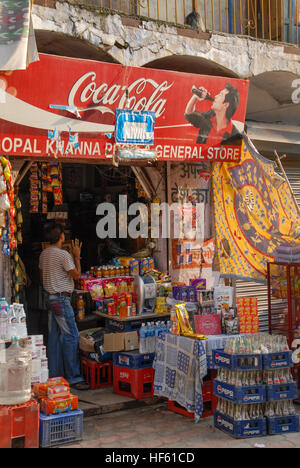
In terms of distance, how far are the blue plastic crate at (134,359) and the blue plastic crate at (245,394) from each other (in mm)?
1564

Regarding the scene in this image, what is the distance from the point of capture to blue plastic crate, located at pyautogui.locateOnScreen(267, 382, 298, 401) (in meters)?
6.06

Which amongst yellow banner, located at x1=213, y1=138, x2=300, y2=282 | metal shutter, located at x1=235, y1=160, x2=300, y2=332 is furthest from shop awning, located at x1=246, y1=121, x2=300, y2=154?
yellow banner, located at x1=213, y1=138, x2=300, y2=282

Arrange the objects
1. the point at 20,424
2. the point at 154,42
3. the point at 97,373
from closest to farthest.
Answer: the point at 20,424, the point at 97,373, the point at 154,42

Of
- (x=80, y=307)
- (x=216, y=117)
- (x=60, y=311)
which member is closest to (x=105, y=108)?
(x=216, y=117)

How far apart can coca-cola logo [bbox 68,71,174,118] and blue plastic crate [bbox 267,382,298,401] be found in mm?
3965

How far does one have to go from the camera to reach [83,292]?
27.9 ft

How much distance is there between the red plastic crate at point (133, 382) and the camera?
7328 mm

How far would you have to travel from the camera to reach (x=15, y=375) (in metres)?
5.94

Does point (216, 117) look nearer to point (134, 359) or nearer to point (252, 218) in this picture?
point (252, 218)

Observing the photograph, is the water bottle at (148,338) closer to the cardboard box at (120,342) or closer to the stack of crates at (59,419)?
the cardboard box at (120,342)

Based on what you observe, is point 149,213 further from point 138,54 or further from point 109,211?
point 138,54

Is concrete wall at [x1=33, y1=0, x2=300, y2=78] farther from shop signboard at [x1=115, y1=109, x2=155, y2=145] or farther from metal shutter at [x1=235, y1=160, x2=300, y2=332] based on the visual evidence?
metal shutter at [x1=235, y1=160, x2=300, y2=332]

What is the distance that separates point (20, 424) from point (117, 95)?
425 cm

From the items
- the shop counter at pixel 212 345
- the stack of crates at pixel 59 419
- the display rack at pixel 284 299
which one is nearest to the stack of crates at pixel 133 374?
the shop counter at pixel 212 345
